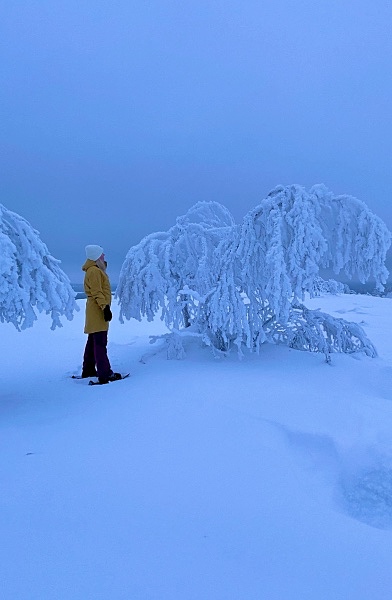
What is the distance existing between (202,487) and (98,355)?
3.08m

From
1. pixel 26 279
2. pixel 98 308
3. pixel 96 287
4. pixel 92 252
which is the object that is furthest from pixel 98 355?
pixel 26 279

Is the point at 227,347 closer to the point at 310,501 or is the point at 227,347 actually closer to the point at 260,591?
the point at 310,501

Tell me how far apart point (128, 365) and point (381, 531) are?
13.8ft

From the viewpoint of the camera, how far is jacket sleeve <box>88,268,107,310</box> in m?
5.18

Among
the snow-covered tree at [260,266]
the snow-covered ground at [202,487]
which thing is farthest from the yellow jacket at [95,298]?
the snow-covered ground at [202,487]

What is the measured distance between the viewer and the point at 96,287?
17.1ft

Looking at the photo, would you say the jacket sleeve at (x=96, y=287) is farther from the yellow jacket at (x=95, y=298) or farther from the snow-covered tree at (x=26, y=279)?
the snow-covered tree at (x=26, y=279)

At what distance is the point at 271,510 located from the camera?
214 centimetres

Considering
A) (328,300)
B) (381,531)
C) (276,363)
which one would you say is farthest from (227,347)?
(328,300)

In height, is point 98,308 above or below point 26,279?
below

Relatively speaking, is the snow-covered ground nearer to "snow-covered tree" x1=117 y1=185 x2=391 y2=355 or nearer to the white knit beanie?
"snow-covered tree" x1=117 y1=185 x2=391 y2=355

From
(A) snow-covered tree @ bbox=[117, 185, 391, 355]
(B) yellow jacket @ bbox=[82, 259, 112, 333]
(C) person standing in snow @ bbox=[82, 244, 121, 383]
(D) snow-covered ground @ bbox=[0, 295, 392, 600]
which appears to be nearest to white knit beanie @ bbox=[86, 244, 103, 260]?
(C) person standing in snow @ bbox=[82, 244, 121, 383]

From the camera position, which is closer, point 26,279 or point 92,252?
point 26,279

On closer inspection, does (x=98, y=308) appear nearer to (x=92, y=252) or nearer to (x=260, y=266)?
(x=92, y=252)
